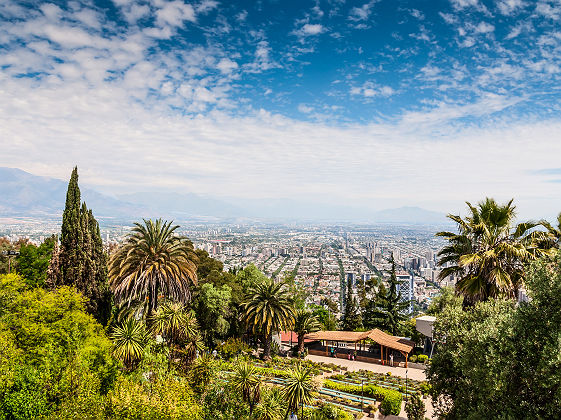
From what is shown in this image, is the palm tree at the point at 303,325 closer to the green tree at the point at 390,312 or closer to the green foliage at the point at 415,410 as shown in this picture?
the green tree at the point at 390,312

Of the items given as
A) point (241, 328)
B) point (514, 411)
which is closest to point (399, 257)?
point (241, 328)

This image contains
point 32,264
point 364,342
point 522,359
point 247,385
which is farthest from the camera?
point 32,264

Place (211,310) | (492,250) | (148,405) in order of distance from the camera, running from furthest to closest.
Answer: (211,310) < (492,250) < (148,405)

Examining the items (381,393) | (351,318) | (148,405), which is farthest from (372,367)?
(148,405)

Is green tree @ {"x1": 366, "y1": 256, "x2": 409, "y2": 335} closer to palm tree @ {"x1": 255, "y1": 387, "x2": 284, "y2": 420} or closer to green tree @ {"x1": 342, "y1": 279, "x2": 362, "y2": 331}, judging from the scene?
green tree @ {"x1": 342, "y1": 279, "x2": 362, "y2": 331}

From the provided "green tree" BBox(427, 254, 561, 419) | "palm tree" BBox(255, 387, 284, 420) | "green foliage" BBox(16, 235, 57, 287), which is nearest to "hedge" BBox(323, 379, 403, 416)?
"palm tree" BBox(255, 387, 284, 420)

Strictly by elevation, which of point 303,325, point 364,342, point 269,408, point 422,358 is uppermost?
point 269,408

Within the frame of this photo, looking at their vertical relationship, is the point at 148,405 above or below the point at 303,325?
above

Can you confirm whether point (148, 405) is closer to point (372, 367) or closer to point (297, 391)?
point (297, 391)
